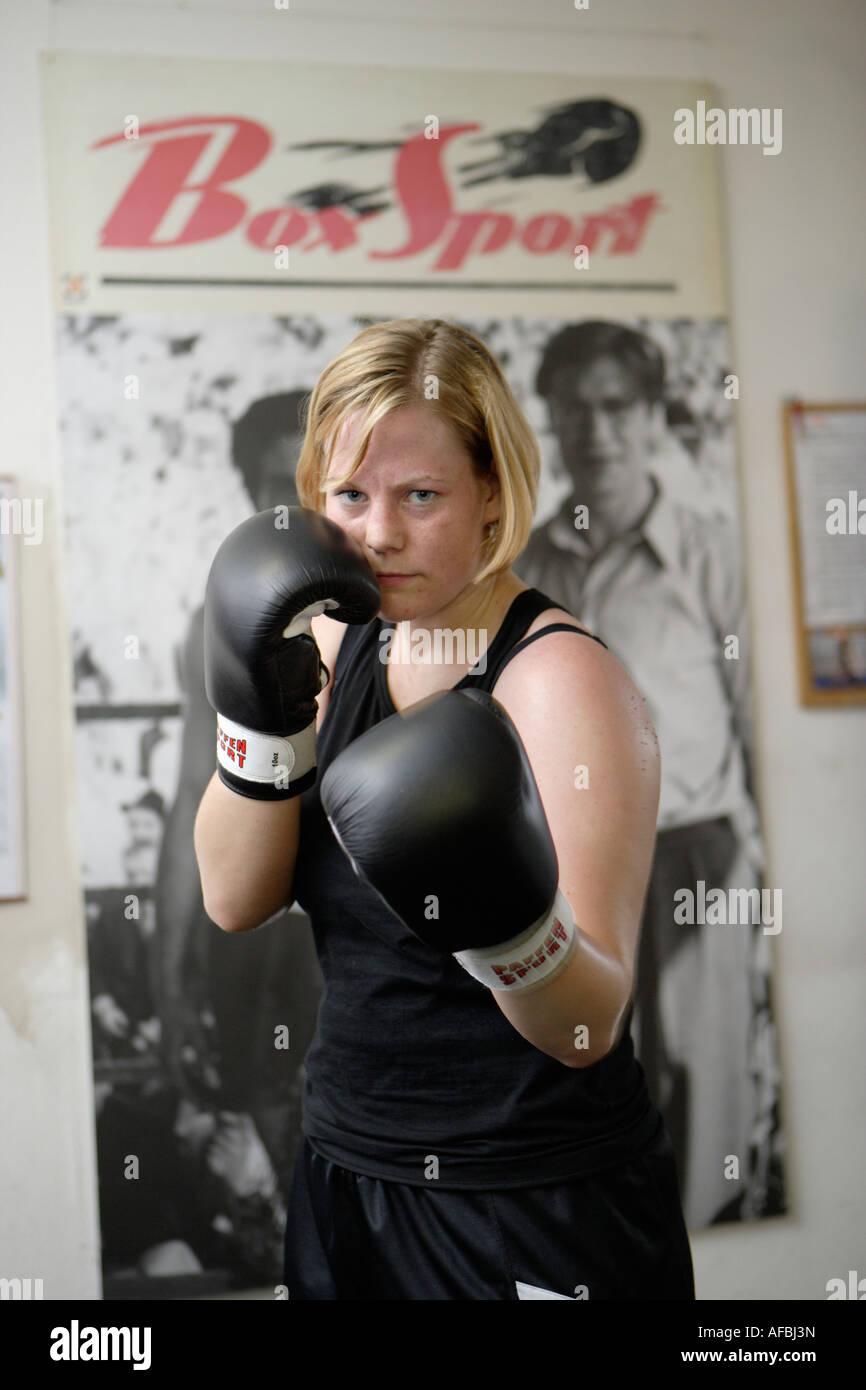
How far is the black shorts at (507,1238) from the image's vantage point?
97cm

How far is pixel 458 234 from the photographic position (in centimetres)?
198

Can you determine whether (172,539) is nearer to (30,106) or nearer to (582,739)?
(30,106)

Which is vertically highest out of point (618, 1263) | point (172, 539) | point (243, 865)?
point (172, 539)

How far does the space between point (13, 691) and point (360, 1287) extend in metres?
1.14

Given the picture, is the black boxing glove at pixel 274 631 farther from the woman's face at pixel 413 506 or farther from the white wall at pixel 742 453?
the white wall at pixel 742 453

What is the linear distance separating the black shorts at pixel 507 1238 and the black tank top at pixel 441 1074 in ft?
0.07

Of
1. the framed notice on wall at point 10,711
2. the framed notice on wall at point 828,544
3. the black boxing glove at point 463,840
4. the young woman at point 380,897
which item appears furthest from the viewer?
the framed notice on wall at point 828,544

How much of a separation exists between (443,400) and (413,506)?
10cm

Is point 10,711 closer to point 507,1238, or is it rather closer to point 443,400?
point 443,400

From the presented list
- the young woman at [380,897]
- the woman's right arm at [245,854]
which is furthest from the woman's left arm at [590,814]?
the woman's right arm at [245,854]

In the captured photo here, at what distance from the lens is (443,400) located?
1021 mm

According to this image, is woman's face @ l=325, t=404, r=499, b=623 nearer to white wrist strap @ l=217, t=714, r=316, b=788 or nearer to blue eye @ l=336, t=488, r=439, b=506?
blue eye @ l=336, t=488, r=439, b=506

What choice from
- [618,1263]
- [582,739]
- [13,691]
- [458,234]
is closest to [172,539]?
[13,691]

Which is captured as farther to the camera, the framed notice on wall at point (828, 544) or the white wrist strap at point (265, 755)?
the framed notice on wall at point (828, 544)
